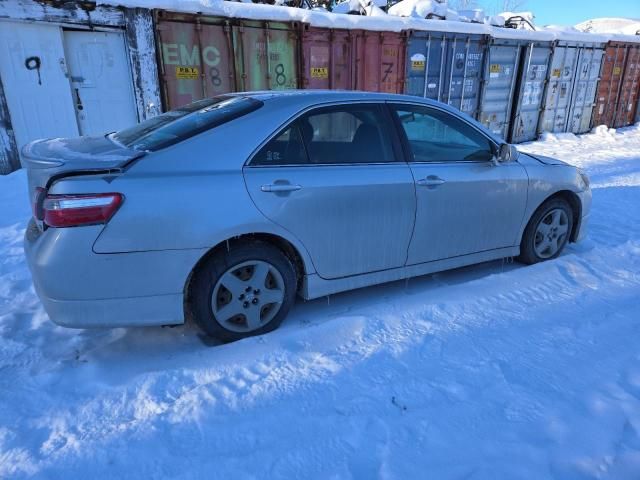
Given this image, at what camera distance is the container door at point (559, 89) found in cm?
1195

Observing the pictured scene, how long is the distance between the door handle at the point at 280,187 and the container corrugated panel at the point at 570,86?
11668mm

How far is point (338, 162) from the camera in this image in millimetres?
3029

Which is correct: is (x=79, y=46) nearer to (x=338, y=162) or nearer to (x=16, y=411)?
(x=338, y=162)

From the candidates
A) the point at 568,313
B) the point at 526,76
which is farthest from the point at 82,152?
the point at 526,76

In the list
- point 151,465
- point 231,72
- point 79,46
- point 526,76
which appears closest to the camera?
point 151,465

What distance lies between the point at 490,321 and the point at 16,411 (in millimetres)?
2828

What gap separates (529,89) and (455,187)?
33.0 ft

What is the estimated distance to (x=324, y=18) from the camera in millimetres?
8219

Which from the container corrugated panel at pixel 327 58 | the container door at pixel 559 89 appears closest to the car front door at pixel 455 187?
the container corrugated panel at pixel 327 58

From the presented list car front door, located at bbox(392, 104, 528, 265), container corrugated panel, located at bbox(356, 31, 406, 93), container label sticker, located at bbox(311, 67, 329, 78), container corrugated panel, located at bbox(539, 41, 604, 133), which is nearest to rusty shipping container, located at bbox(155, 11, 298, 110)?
container label sticker, located at bbox(311, 67, 329, 78)

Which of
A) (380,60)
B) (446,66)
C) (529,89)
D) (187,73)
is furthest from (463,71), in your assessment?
(187,73)

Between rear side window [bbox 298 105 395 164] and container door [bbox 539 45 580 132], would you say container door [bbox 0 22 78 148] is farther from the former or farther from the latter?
container door [bbox 539 45 580 132]

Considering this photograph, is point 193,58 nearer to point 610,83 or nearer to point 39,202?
point 39,202

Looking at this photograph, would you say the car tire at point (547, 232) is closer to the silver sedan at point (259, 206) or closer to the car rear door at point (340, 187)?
the silver sedan at point (259, 206)
